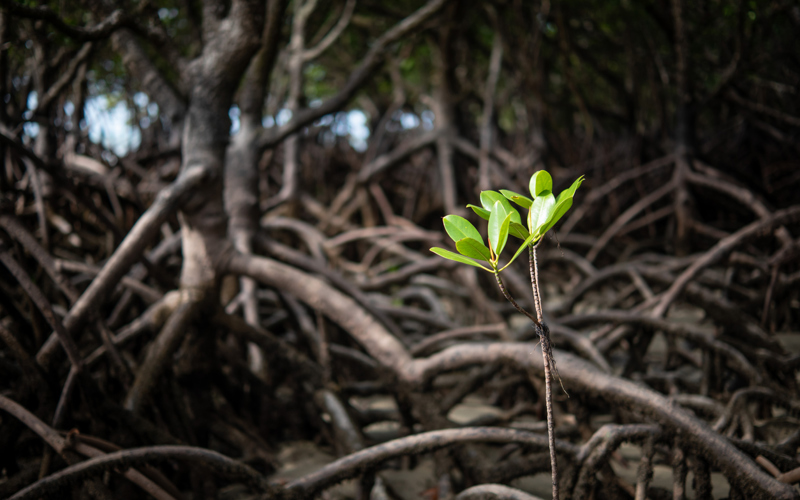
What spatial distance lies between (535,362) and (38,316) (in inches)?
67.7

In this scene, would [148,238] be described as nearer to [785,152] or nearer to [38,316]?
[38,316]

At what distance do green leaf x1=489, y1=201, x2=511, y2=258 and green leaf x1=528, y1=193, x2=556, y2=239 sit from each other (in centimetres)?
4

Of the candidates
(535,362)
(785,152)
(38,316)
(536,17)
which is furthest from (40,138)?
(785,152)

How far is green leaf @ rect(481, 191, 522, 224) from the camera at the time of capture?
0.65 m

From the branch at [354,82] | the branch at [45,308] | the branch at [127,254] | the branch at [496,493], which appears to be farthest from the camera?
the branch at [354,82]

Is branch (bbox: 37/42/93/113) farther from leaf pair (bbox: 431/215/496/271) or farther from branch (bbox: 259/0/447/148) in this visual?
leaf pair (bbox: 431/215/496/271)

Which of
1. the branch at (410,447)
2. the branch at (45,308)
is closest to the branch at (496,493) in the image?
the branch at (410,447)

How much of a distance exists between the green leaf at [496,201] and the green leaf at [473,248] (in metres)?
0.05

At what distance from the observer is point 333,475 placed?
121cm

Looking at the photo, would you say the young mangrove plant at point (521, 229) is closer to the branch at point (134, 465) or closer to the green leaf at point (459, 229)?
the green leaf at point (459, 229)

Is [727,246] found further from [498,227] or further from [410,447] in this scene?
Answer: [498,227]

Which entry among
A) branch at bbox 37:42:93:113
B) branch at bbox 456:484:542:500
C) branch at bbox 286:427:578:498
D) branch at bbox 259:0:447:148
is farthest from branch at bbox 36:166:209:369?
branch at bbox 456:484:542:500

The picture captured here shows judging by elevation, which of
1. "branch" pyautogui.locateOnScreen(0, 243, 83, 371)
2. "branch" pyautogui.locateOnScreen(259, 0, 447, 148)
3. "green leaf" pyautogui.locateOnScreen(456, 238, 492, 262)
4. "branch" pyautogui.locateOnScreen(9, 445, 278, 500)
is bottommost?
"branch" pyautogui.locateOnScreen(9, 445, 278, 500)

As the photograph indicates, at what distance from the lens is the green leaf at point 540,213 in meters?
0.61
